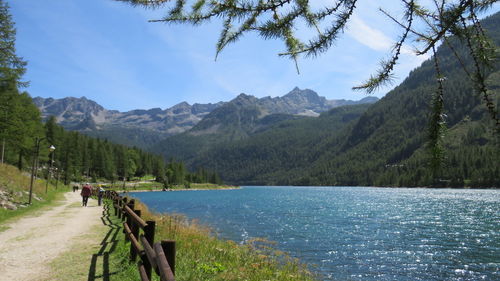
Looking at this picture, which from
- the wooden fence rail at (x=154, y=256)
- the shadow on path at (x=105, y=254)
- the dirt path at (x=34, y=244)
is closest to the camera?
the wooden fence rail at (x=154, y=256)

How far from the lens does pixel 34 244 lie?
12305 millimetres

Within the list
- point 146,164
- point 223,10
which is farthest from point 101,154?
point 223,10

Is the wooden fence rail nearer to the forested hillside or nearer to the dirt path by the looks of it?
the dirt path

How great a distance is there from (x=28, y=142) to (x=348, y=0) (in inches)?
2403

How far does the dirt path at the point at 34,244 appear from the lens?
29.4ft

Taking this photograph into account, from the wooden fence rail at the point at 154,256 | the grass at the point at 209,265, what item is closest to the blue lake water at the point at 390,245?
the grass at the point at 209,265

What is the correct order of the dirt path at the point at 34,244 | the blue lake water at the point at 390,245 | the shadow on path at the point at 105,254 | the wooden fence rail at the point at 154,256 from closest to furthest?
the wooden fence rail at the point at 154,256 < the shadow on path at the point at 105,254 < the dirt path at the point at 34,244 < the blue lake water at the point at 390,245

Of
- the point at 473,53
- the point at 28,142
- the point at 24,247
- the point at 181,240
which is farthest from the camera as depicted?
the point at 28,142

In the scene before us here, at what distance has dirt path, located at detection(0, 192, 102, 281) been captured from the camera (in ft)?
29.4

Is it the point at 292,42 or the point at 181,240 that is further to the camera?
the point at 181,240

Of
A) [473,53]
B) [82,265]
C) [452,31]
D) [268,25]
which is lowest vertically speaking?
[82,265]

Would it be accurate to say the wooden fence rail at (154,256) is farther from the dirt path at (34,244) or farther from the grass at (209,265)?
the dirt path at (34,244)

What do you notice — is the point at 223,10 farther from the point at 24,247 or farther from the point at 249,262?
the point at 24,247

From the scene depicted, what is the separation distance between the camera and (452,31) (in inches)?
91.0
